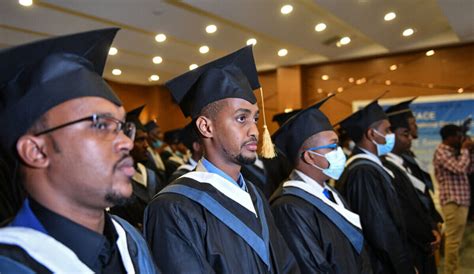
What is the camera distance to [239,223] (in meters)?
1.77

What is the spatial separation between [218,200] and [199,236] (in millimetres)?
185

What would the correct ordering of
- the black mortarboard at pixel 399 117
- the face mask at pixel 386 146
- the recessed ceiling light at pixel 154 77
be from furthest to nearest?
the recessed ceiling light at pixel 154 77 → the black mortarboard at pixel 399 117 → the face mask at pixel 386 146

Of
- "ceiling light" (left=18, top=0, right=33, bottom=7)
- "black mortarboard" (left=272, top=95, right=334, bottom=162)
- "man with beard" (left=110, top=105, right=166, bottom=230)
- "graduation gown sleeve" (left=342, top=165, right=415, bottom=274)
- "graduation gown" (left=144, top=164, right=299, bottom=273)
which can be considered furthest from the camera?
"ceiling light" (left=18, top=0, right=33, bottom=7)

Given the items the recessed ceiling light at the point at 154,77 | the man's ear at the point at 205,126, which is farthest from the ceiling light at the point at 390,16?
the recessed ceiling light at the point at 154,77

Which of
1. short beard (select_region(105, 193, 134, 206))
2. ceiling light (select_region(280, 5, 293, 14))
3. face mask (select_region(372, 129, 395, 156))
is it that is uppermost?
ceiling light (select_region(280, 5, 293, 14))

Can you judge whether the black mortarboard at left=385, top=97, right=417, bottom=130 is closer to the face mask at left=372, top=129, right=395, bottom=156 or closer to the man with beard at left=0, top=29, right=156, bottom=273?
the face mask at left=372, top=129, right=395, bottom=156

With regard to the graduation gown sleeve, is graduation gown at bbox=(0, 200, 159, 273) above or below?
above

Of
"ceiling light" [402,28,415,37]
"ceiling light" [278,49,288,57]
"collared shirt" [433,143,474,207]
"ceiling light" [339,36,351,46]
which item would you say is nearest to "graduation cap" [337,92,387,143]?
"collared shirt" [433,143,474,207]

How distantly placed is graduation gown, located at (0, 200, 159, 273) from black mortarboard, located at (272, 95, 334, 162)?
1574 mm

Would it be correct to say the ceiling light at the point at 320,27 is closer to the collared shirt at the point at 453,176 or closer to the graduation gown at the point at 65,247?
the collared shirt at the point at 453,176

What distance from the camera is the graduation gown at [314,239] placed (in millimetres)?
2256

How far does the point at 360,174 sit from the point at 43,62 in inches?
100

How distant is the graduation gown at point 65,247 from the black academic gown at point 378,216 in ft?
6.70

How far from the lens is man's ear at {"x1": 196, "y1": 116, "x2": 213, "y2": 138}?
199 cm
